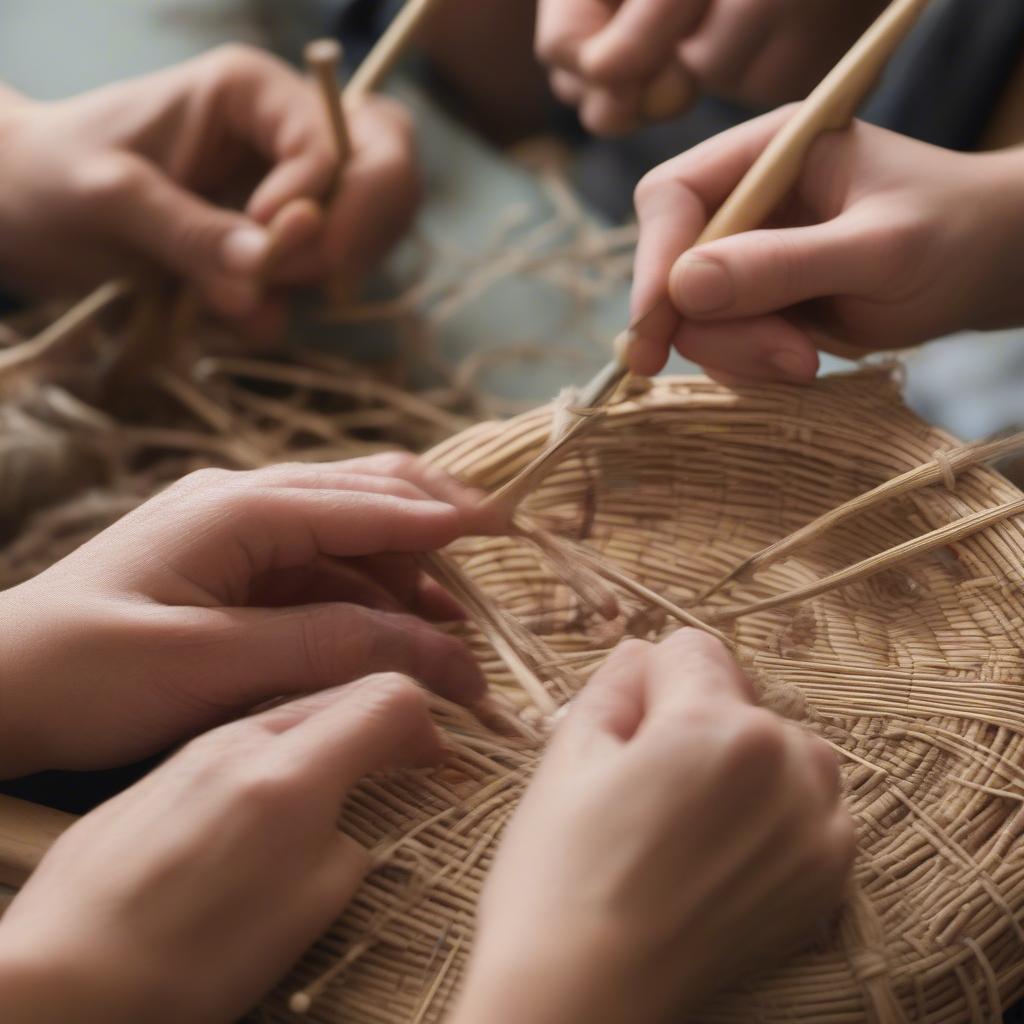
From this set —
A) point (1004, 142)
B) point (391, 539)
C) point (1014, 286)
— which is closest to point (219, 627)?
point (391, 539)

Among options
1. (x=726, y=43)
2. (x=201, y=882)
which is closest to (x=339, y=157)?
(x=726, y=43)

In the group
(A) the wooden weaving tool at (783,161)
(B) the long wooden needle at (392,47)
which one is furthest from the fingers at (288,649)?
(B) the long wooden needle at (392,47)

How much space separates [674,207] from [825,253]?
0.09 meters

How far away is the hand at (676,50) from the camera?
76cm

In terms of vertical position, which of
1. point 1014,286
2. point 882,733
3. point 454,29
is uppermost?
point 454,29

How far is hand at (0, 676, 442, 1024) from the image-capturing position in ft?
1.19

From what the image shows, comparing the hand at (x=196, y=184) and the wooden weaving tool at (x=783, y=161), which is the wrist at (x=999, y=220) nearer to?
the wooden weaving tool at (x=783, y=161)

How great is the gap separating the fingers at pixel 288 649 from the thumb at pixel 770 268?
22 centimetres

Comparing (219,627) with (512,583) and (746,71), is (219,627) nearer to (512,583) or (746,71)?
(512,583)

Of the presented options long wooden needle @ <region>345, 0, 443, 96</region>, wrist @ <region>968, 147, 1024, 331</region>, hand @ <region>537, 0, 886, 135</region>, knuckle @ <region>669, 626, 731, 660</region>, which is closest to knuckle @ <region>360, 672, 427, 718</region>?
knuckle @ <region>669, 626, 731, 660</region>

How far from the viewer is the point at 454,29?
1072 millimetres

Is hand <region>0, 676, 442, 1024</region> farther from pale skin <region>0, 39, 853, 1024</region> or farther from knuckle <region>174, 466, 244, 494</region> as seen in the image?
knuckle <region>174, 466, 244, 494</region>

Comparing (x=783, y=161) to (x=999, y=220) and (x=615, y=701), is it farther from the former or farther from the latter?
(x=615, y=701)

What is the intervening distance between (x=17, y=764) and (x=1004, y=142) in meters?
0.65
